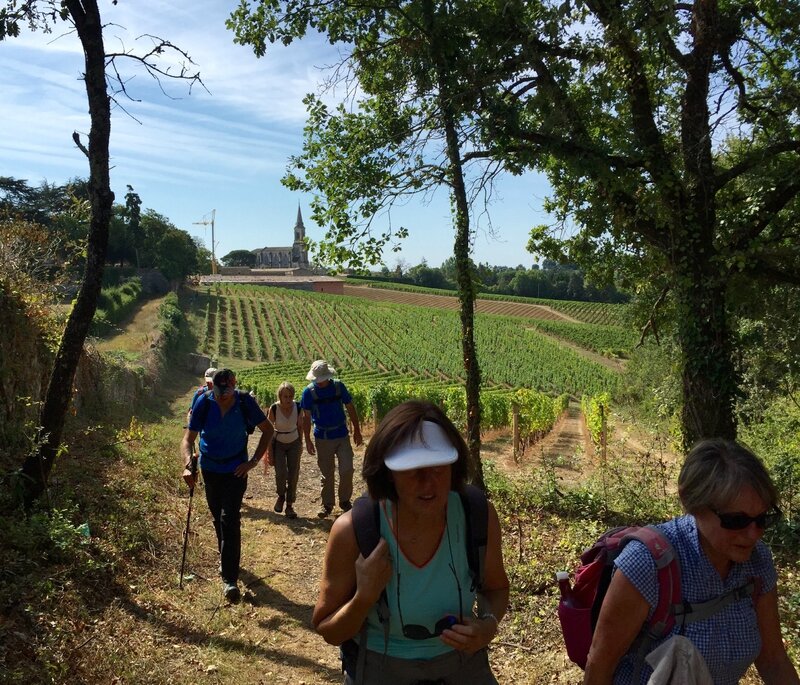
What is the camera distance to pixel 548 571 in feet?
17.1

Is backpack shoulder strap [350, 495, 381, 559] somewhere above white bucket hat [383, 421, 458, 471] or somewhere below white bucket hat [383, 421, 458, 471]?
below

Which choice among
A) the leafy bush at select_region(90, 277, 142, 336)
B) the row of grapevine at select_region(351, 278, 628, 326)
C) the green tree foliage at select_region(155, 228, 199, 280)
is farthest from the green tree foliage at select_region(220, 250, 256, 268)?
the leafy bush at select_region(90, 277, 142, 336)

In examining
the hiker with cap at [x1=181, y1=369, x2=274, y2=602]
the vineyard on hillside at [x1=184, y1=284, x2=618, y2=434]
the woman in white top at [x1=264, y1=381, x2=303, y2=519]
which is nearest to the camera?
the hiker with cap at [x1=181, y1=369, x2=274, y2=602]

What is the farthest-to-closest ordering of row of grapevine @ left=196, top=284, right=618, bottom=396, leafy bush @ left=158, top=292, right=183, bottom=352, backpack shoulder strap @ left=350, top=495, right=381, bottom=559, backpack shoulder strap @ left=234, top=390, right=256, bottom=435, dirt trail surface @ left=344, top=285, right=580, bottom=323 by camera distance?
dirt trail surface @ left=344, top=285, right=580, bottom=323 < row of grapevine @ left=196, top=284, right=618, bottom=396 < leafy bush @ left=158, top=292, right=183, bottom=352 < backpack shoulder strap @ left=234, top=390, right=256, bottom=435 < backpack shoulder strap @ left=350, top=495, right=381, bottom=559

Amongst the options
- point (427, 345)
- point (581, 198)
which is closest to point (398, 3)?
point (581, 198)

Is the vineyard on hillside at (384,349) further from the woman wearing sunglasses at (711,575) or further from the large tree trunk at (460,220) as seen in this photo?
the woman wearing sunglasses at (711,575)

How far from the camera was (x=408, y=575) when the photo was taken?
1943mm

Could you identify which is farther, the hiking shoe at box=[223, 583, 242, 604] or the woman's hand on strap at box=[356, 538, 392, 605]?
the hiking shoe at box=[223, 583, 242, 604]

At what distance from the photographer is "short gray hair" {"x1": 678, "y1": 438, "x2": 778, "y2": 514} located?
1807mm

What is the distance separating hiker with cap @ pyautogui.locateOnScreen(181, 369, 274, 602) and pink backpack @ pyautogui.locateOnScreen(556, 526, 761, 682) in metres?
3.26

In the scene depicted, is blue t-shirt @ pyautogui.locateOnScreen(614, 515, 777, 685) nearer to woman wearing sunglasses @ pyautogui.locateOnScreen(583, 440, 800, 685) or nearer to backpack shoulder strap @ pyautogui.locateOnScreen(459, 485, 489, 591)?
woman wearing sunglasses @ pyautogui.locateOnScreen(583, 440, 800, 685)

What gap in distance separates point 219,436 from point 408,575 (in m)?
3.23

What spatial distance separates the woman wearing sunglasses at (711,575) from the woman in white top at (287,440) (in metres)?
5.69

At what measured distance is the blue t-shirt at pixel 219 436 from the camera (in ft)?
15.8
